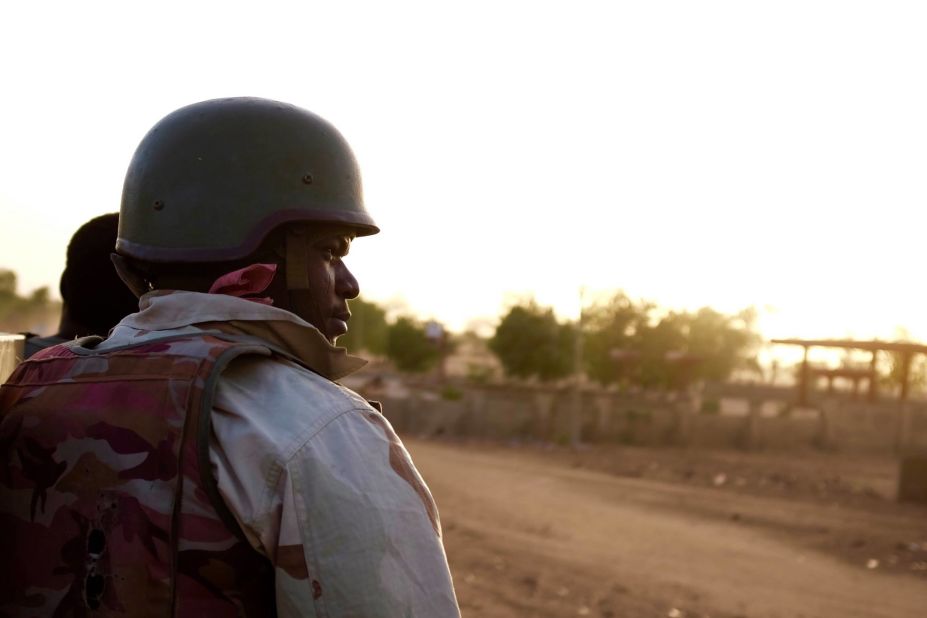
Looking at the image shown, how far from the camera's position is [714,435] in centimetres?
2589

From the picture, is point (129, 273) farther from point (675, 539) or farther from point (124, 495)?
point (675, 539)

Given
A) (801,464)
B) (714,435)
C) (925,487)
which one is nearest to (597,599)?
(925,487)

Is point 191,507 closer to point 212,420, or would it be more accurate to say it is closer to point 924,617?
point 212,420

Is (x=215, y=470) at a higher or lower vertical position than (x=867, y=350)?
lower

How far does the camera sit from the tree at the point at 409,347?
47.2 metres

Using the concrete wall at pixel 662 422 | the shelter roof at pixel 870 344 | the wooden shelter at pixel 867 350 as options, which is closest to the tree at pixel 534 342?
the concrete wall at pixel 662 422

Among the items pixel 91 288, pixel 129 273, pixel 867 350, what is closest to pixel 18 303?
pixel 867 350

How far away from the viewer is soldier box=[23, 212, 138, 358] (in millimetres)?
3150

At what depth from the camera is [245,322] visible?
1498mm

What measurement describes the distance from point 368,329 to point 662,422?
42778mm

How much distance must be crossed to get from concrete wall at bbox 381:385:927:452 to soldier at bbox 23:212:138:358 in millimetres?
22964

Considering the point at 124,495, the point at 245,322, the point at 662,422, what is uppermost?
the point at 245,322

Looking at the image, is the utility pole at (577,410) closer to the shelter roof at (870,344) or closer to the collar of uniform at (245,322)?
the shelter roof at (870,344)

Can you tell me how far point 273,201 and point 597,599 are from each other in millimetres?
6873
